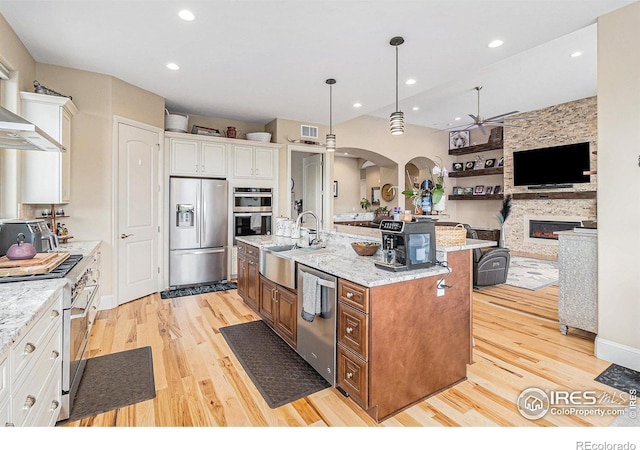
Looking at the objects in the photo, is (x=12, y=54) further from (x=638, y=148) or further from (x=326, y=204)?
(x=638, y=148)

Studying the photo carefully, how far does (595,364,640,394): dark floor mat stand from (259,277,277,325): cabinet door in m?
2.65

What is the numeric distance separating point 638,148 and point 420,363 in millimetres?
2407

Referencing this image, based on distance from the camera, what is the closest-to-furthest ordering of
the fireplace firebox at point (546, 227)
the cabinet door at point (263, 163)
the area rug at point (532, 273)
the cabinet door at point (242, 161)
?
1. the area rug at point (532, 273)
2. the cabinet door at point (242, 161)
3. the cabinet door at point (263, 163)
4. the fireplace firebox at point (546, 227)

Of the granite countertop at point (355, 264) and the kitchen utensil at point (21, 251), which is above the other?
the kitchen utensil at point (21, 251)

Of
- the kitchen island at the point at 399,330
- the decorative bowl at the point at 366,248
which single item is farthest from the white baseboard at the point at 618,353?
the decorative bowl at the point at 366,248

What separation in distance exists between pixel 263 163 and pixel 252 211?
2.86ft

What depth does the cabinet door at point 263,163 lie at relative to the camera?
5.48m

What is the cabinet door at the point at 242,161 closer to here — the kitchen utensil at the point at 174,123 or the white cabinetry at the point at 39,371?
the kitchen utensil at the point at 174,123

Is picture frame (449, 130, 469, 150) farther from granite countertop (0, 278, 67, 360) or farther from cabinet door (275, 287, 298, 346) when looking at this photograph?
granite countertop (0, 278, 67, 360)

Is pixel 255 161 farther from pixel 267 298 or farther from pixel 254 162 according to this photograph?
pixel 267 298

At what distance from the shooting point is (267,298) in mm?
3172

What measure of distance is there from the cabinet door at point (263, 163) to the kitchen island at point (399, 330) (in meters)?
3.37

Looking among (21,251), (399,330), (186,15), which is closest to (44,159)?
(21,251)

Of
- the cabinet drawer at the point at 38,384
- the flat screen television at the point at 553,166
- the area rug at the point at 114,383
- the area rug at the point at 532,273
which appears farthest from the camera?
the flat screen television at the point at 553,166
